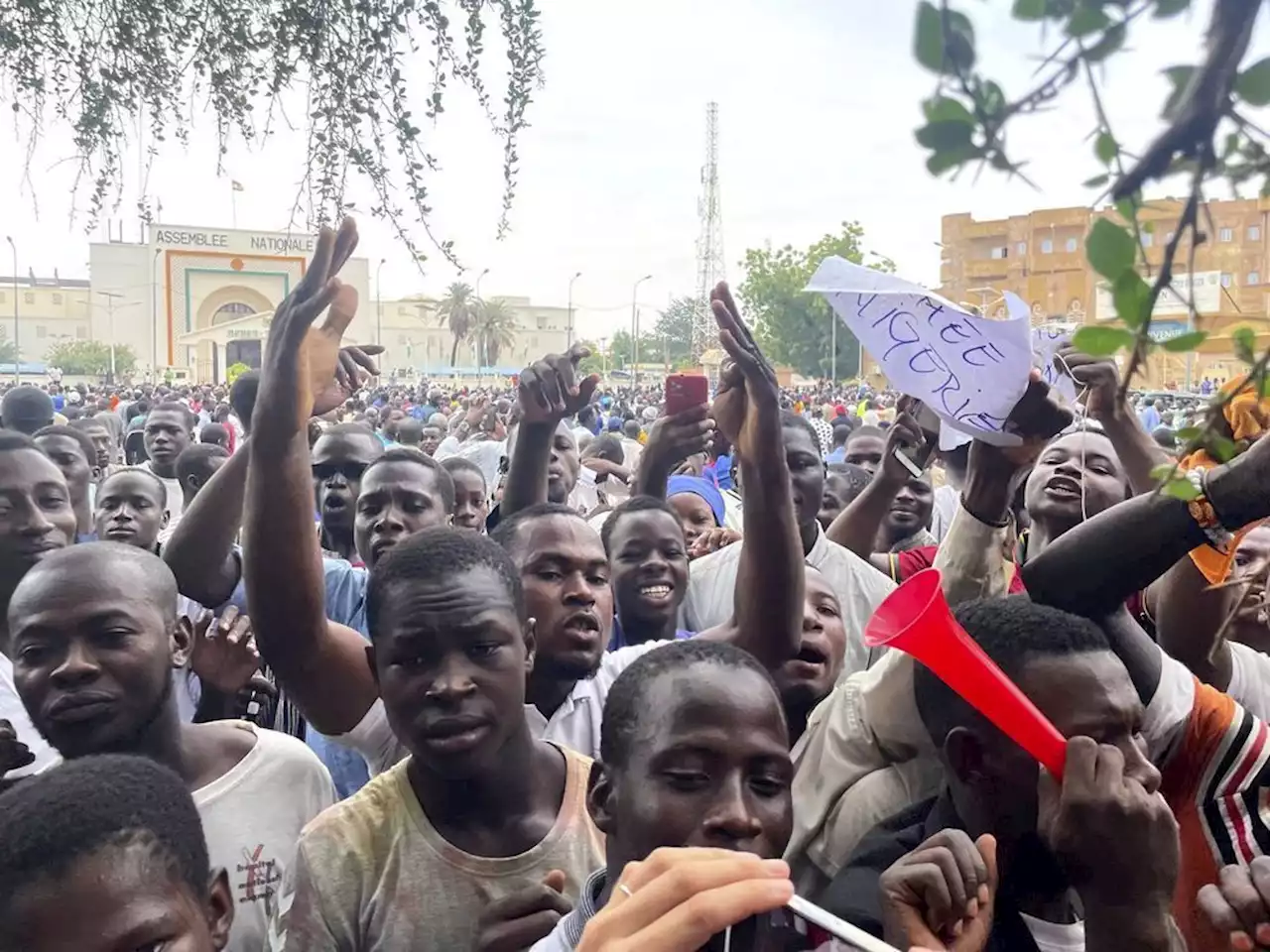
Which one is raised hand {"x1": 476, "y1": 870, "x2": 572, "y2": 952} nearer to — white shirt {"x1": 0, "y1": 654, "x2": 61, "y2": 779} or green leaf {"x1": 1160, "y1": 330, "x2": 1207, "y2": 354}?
white shirt {"x1": 0, "y1": 654, "x2": 61, "y2": 779}

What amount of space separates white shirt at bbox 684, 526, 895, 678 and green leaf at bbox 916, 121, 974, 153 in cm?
294

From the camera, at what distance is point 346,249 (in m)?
2.70

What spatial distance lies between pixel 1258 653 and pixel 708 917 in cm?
218

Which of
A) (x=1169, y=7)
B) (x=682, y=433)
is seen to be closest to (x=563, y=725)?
(x=682, y=433)

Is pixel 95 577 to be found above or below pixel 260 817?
above

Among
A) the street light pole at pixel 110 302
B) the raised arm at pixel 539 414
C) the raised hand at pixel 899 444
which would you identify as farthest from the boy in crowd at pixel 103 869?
the street light pole at pixel 110 302

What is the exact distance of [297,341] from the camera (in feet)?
8.56

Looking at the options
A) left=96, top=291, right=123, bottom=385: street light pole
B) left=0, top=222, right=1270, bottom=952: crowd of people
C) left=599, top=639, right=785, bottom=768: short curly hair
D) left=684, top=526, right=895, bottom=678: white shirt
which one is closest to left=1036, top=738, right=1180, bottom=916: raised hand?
left=0, top=222, right=1270, bottom=952: crowd of people

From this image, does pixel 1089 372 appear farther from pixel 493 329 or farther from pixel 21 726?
pixel 493 329

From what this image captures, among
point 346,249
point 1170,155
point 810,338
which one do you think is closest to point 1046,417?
point 346,249

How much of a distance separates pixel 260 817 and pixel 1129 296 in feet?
6.77

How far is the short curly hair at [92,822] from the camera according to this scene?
5.41ft

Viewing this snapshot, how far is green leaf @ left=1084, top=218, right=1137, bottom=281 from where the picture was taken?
0.80 m

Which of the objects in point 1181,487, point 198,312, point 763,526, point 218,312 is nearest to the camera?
point 1181,487
